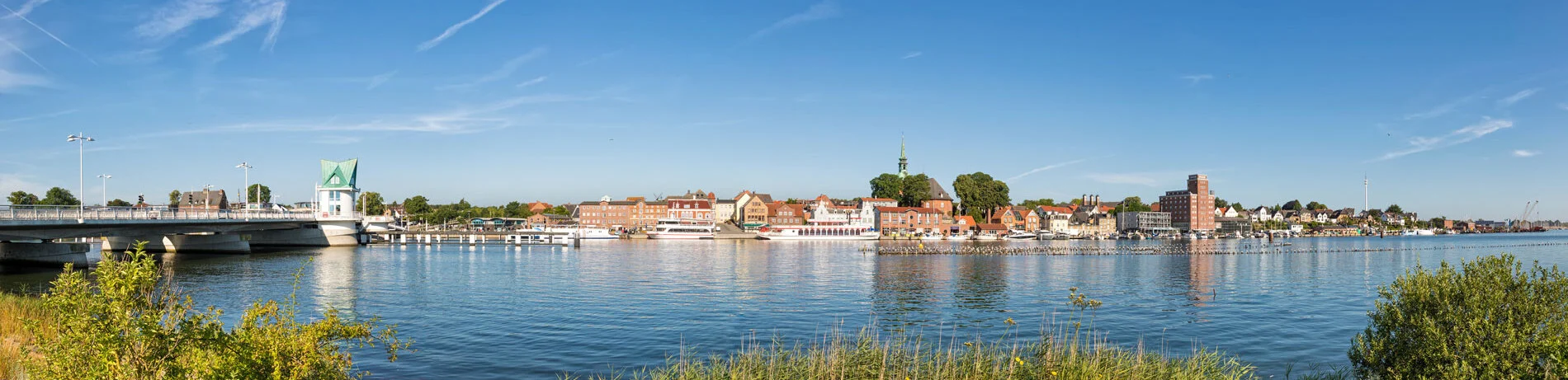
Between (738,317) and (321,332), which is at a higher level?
(321,332)

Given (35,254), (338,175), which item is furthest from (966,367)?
(338,175)

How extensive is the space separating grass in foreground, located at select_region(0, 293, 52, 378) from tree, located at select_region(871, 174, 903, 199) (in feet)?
549

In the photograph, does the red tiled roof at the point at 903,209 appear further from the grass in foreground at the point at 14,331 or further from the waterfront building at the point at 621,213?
the grass in foreground at the point at 14,331

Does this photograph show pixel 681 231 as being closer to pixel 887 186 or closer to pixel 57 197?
pixel 887 186

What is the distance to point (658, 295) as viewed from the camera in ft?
145

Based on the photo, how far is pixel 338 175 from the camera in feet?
354

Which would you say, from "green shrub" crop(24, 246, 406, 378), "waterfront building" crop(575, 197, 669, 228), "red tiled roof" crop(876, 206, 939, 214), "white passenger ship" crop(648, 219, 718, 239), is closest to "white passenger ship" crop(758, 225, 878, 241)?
"white passenger ship" crop(648, 219, 718, 239)

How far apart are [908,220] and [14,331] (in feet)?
488

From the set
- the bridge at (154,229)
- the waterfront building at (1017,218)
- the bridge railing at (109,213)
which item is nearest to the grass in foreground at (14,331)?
the bridge at (154,229)

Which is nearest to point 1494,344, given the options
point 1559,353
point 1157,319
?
point 1559,353

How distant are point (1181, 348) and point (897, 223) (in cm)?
13537

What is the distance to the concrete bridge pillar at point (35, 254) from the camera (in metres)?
59.2

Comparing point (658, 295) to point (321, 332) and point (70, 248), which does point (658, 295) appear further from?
point (70, 248)

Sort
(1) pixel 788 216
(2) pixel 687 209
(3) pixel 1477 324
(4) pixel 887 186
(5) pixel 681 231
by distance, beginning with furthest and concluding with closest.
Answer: (4) pixel 887 186 → (2) pixel 687 209 → (1) pixel 788 216 → (5) pixel 681 231 → (3) pixel 1477 324
